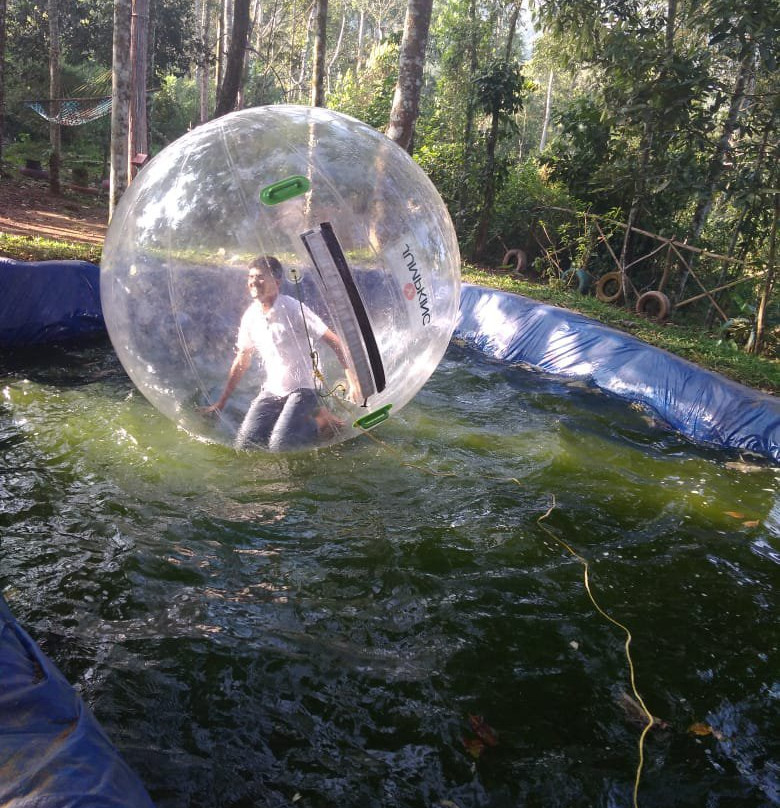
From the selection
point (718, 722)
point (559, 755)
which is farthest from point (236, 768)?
point (718, 722)

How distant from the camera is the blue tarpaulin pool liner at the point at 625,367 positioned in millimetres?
5164

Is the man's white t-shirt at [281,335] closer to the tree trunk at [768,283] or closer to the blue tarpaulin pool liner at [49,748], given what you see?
the blue tarpaulin pool liner at [49,748]

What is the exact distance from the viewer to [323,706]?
7.75ft

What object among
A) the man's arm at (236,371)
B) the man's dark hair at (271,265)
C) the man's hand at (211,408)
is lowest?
the man's hand at (211,408)

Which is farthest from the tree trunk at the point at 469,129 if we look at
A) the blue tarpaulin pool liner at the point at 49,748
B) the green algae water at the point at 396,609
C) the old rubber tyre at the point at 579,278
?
the blue tarpaulin pool liner at the point at 49,748

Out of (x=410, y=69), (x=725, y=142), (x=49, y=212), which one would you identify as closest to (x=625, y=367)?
(x=725, y=142)

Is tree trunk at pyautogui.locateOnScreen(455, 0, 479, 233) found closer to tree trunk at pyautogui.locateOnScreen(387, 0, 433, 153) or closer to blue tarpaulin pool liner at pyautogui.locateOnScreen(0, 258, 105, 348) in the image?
tree trunk at pyautogui.locateOnScreen(387, 0, 433, 153)

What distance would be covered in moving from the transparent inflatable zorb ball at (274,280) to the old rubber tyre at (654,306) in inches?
276

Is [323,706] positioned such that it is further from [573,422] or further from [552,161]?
[552,161]

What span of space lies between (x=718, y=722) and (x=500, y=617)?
883 millimetres

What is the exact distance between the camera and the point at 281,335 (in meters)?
2.96

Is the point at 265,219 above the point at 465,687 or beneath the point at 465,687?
above

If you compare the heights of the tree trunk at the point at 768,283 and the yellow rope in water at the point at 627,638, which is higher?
the tree trunk at the point at 768,283

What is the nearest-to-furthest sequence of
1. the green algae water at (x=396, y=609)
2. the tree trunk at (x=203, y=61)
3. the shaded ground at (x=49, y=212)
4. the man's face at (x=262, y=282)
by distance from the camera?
the green algae water at (x=396, y=609), the man's face at (x=262, y=282), the shaded ground at (x=49, y=212), the tree trunk at (x=203, y=61)
